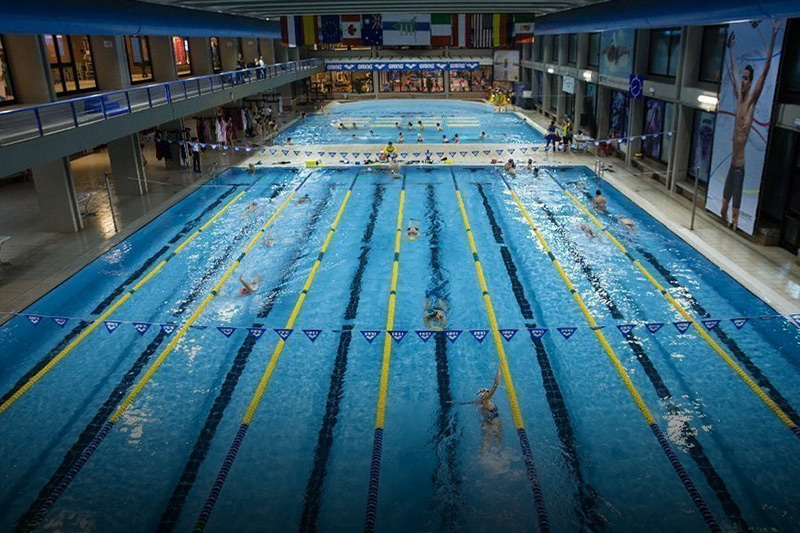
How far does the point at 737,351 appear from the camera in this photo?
27.9ft

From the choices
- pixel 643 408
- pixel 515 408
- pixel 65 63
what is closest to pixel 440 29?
pixel 65 63

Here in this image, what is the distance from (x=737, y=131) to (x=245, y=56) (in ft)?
90.3

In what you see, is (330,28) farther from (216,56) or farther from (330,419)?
(330,419)

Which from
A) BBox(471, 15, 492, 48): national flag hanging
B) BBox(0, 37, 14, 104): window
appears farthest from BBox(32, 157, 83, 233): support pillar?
BBox(471, 15, 492, 48): national flag hanging

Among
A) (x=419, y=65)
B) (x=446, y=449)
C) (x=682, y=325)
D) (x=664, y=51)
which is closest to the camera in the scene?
(x=446, y=449)

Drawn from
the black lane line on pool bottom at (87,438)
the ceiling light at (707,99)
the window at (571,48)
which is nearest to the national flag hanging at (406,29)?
the window at (571,48)

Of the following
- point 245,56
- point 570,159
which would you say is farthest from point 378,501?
point 245,56

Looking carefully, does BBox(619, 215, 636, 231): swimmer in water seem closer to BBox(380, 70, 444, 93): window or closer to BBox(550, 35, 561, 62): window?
BBox(550, 35, 561, 62): window

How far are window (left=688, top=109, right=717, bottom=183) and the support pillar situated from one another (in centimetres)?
1543

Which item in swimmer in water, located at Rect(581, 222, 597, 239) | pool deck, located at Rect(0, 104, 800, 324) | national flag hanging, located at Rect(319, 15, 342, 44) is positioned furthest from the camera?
national flag hanging, located at Rect(319, 15, 342, 44)

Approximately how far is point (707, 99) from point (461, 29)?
13.9 metres

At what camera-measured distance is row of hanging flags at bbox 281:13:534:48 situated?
2527cm

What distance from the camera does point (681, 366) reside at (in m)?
8.16

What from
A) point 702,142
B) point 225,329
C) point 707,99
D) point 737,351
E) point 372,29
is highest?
point 372,29
